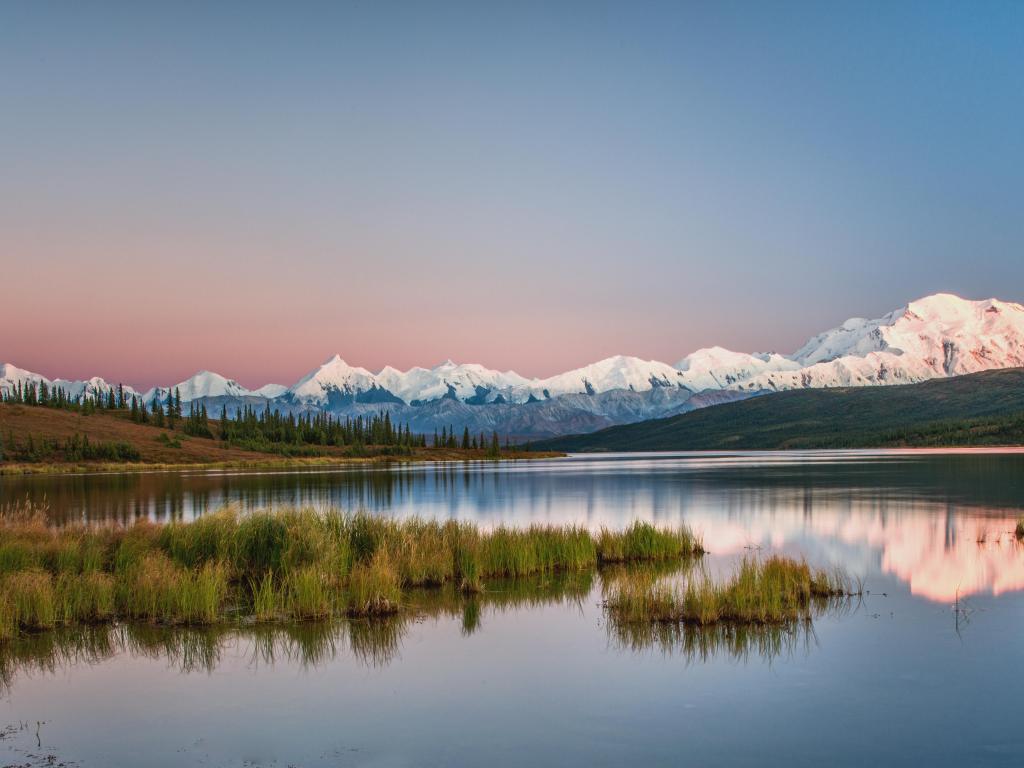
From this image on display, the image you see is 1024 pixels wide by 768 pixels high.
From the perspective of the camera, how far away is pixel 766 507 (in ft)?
155

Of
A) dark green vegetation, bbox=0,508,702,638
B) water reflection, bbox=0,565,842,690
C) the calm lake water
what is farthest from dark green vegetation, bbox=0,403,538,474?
the calm lake water

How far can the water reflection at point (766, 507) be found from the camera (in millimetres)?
26481

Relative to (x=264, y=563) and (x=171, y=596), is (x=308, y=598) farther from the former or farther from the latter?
(x=264, y=563)

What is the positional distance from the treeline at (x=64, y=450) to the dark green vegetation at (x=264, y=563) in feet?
362

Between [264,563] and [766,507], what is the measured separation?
104ft

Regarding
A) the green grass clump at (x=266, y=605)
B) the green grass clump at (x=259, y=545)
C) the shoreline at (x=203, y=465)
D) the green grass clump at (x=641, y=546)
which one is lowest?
the shoreline at (x=203, y=465)

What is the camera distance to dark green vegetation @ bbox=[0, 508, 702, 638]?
730 inches

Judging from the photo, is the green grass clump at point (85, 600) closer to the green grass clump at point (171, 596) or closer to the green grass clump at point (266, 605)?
the green grass clump at point (171, 596)

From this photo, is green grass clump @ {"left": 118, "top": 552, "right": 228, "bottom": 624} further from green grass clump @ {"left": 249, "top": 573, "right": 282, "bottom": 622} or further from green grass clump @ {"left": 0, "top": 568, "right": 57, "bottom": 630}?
green grass clump @ {"left": 0, "top": 568, "right": 57, "bottom": 630}

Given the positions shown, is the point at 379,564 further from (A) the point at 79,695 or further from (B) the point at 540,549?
(A) the point at 79,695

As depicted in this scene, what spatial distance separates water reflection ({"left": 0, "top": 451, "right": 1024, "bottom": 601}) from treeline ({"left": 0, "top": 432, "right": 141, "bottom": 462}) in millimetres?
53681

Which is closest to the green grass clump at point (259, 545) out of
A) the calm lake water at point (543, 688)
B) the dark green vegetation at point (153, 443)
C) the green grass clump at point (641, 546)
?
the calm lake water at point (543, 688)

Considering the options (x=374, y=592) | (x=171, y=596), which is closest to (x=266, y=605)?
(x=171, y=596)

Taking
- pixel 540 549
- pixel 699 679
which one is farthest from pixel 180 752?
pixel 540 549
